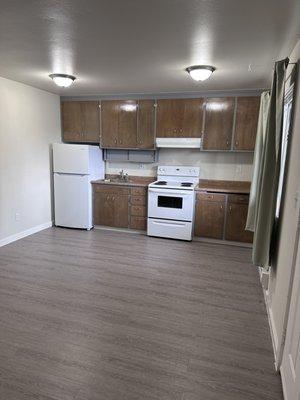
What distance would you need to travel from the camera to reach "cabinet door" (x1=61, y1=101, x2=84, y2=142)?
5.16 m

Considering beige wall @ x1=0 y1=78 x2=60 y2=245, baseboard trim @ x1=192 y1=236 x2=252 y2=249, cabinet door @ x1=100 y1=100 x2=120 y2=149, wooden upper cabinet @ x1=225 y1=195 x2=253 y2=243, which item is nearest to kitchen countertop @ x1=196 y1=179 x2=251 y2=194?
wooden upper cabinet @ x1=225 y1=195 x2=253 y2=243

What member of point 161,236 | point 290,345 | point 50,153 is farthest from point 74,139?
point 290,345

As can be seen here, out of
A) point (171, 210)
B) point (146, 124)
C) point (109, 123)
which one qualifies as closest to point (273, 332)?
point (171, 210)

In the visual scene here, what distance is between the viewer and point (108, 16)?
1.98 m

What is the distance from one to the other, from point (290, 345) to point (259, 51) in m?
2.48

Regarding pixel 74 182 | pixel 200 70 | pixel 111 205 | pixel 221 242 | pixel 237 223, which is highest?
pixel 200 70

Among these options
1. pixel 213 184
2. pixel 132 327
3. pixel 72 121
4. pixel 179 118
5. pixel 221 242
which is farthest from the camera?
pixel 72 121

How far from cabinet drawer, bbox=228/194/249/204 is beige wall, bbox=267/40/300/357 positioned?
1963mm

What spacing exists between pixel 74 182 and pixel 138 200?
1208 mm

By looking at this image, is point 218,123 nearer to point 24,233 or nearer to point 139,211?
point 139,211

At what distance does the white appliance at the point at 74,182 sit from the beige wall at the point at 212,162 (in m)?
1.05

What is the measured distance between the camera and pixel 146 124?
4832 millimetres

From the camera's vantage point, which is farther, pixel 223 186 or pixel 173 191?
pixel 223 186

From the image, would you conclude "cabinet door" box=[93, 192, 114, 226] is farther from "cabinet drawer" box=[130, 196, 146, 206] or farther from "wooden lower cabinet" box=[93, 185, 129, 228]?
"cabinet drawer" box=[130, 196, 146, 206]
